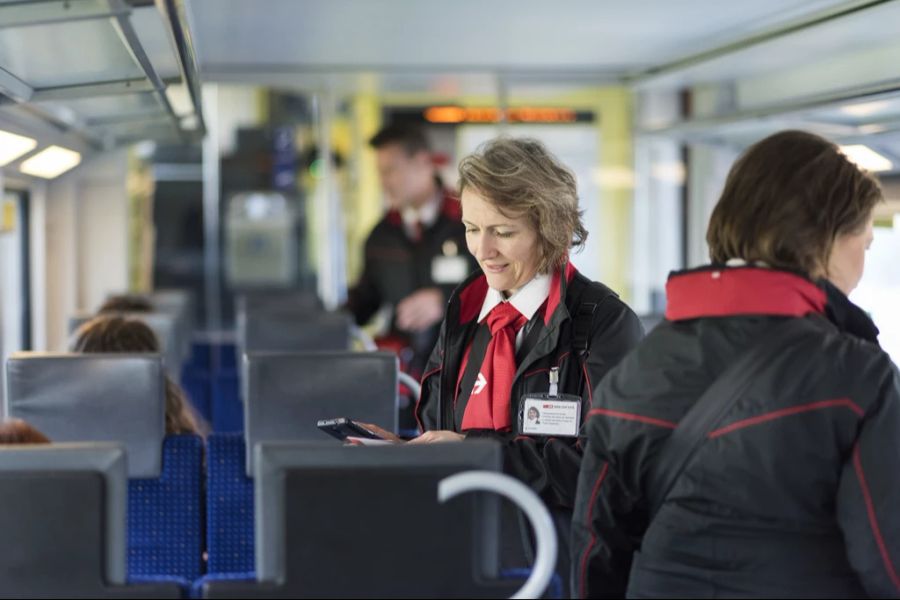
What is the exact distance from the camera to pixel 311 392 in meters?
4.02

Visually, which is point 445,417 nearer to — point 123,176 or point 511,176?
point 511,176

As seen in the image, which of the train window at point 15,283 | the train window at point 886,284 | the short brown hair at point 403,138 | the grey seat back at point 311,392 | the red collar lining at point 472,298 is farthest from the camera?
the train window at point 15,283

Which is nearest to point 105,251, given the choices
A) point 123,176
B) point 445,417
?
point 123,176

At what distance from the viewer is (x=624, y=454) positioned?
7.68ft

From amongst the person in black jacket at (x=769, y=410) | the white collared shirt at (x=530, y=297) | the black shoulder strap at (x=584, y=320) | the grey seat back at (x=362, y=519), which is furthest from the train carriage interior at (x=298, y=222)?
the white collared shirt at (x=530, y=297)

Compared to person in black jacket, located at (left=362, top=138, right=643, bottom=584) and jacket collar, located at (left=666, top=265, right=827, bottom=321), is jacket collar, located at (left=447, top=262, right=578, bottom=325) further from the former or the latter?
jacket collar, located at (left=666, top=265, right=827, bottom=321)

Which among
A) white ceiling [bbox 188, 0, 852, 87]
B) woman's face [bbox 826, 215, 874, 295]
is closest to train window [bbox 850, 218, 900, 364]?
white ceiling [bbox 188, 0, 852, 87]

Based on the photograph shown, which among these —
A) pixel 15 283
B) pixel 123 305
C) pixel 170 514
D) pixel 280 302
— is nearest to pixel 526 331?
pixel 170 514

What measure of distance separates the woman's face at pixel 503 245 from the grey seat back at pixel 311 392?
1.00m

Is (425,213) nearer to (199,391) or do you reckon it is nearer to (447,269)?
(447,269)

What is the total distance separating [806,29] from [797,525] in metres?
4.51

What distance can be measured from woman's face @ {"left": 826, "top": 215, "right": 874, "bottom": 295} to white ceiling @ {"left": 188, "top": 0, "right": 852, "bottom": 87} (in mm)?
3687

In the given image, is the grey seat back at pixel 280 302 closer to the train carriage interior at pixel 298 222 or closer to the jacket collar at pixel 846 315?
the train carriage interior at pixel 298 222

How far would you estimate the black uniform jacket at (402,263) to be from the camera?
754 centimetres
